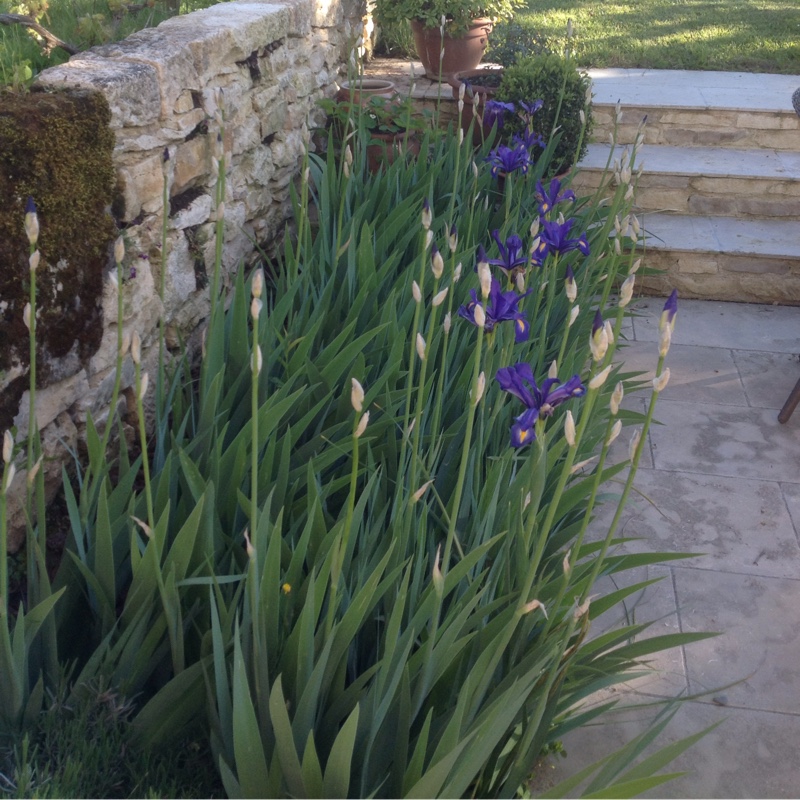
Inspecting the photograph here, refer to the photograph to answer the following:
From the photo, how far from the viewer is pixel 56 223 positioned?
5.94ft

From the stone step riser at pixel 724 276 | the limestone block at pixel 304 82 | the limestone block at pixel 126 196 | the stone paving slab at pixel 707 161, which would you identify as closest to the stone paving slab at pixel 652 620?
the limestone block at pixel 126 196

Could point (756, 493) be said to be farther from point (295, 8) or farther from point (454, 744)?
point (295, 8)

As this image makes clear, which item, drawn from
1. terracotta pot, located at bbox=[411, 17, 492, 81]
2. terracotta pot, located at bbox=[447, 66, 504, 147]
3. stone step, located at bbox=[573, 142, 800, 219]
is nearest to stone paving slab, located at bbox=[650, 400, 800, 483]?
stone step, located at bbox=[573, 142, 800, 219]

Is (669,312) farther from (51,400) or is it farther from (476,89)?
(476,89)

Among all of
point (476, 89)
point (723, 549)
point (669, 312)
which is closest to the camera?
point (669, 312)

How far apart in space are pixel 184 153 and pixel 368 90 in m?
2.03

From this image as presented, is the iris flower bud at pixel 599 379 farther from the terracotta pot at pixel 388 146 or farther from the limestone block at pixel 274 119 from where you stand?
the terracotta pot at pixel 388 146

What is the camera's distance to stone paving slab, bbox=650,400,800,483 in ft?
9.31

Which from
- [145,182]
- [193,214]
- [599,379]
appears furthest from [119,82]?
[599,379]

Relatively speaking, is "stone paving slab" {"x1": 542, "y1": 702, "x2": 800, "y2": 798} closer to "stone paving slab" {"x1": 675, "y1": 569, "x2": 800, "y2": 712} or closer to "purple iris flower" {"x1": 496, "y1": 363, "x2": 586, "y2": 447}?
"stone paving slab" {"x1": 675, "y1": 569, "x2": 800, "y2": 712}

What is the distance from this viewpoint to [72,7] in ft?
9.64

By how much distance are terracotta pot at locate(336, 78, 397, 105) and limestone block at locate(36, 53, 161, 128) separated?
177 cm

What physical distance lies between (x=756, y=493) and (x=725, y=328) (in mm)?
1295

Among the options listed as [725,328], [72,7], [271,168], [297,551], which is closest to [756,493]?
[725,328]
